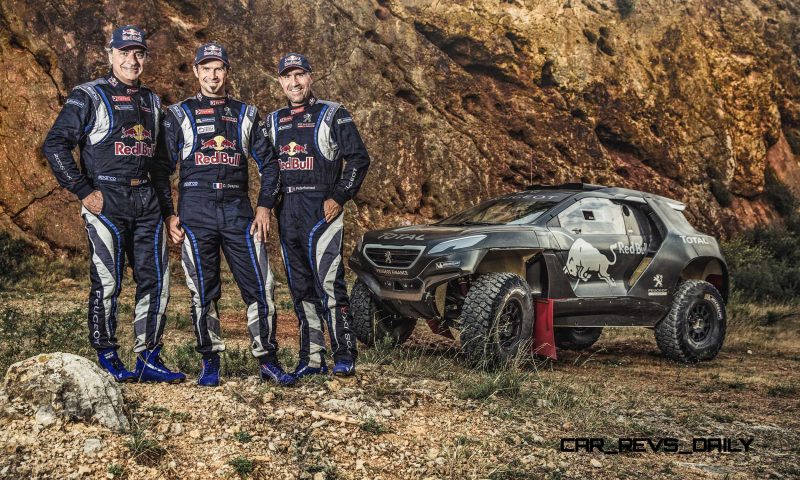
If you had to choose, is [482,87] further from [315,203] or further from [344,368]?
[344,368]

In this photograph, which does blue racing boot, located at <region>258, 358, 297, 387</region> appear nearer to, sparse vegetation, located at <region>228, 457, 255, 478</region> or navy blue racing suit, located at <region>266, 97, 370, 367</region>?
navy blue racing suit, located at <region>266, 97, 370, 367</region>

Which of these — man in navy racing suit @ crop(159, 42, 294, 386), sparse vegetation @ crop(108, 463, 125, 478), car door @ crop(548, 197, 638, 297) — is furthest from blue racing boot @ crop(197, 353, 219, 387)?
car door @ crop(548, 197, 638, 297)

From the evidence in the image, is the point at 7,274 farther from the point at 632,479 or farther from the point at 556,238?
the point at 632,479

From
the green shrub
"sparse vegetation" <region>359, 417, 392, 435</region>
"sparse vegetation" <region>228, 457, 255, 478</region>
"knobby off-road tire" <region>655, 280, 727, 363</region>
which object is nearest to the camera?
"sparse vegetation" <region>228, 457, 255, 478</region>

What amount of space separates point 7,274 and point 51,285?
2.88 feet

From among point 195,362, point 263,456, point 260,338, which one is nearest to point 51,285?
point 195,362

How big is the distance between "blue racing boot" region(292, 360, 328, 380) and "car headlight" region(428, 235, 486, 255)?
67.9 inches

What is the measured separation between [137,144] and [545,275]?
13.5 feet

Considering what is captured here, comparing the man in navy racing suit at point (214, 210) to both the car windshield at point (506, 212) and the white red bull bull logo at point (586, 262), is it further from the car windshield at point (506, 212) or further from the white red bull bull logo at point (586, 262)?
the white red bull bull logo at point (586, 262)

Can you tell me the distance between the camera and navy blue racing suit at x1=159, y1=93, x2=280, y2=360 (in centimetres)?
506

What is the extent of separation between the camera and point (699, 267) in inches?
362

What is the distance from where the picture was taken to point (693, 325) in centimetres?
878

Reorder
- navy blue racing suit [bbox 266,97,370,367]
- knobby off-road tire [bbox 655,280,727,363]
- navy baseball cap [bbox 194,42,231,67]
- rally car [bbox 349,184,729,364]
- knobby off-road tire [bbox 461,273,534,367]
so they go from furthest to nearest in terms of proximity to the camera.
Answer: knobby off-road tire [bbox 655,280,727,363], rally car [bbox 349,184,729,364], knobby off-road tire [bbox 461,273,534,367], navy blue racing suit [bbox 266,97,370,367], navy baseball cap [bbox 194,42,231,67]

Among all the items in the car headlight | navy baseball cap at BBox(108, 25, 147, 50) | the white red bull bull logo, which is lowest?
the white red bull bull logo
